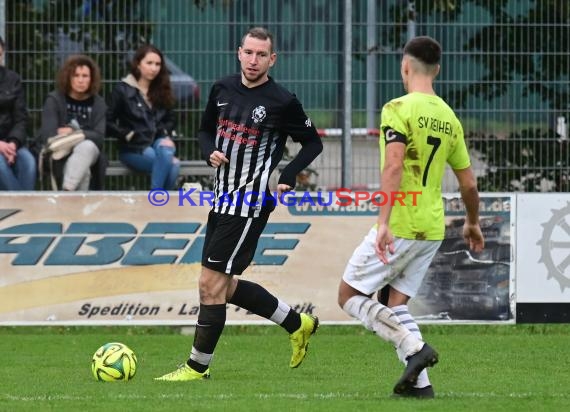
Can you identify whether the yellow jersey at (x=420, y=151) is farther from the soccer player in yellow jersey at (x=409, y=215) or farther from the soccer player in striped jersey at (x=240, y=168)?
the soccer player in striped jersey at (x=240, y=168)

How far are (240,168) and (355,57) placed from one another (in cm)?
497

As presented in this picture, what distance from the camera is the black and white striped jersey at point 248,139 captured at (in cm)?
896

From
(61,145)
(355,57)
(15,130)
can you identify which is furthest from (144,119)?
(355,57)

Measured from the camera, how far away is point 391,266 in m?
7.81

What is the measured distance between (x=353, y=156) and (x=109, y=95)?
2.44m

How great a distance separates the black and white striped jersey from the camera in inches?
353

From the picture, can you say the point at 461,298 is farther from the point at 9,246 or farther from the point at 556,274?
the point at 9,246

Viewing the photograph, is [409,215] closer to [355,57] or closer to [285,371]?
[285,371]

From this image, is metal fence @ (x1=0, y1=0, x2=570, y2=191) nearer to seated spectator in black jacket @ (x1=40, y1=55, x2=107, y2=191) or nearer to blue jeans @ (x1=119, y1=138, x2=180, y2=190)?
blue jeans @ (x1=119, y1=138, x2=180, y2=190)

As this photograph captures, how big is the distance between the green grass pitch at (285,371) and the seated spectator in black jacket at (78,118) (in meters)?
1.45

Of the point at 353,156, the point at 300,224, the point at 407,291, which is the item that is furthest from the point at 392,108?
the point at 353,156

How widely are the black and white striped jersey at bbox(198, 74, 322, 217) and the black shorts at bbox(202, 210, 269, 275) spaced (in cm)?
5

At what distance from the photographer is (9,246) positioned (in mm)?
12539

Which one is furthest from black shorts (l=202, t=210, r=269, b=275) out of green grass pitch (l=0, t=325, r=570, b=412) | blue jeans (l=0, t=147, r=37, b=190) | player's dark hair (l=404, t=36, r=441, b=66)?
blue jeans (l=0, t=147, r=37, b=190)
